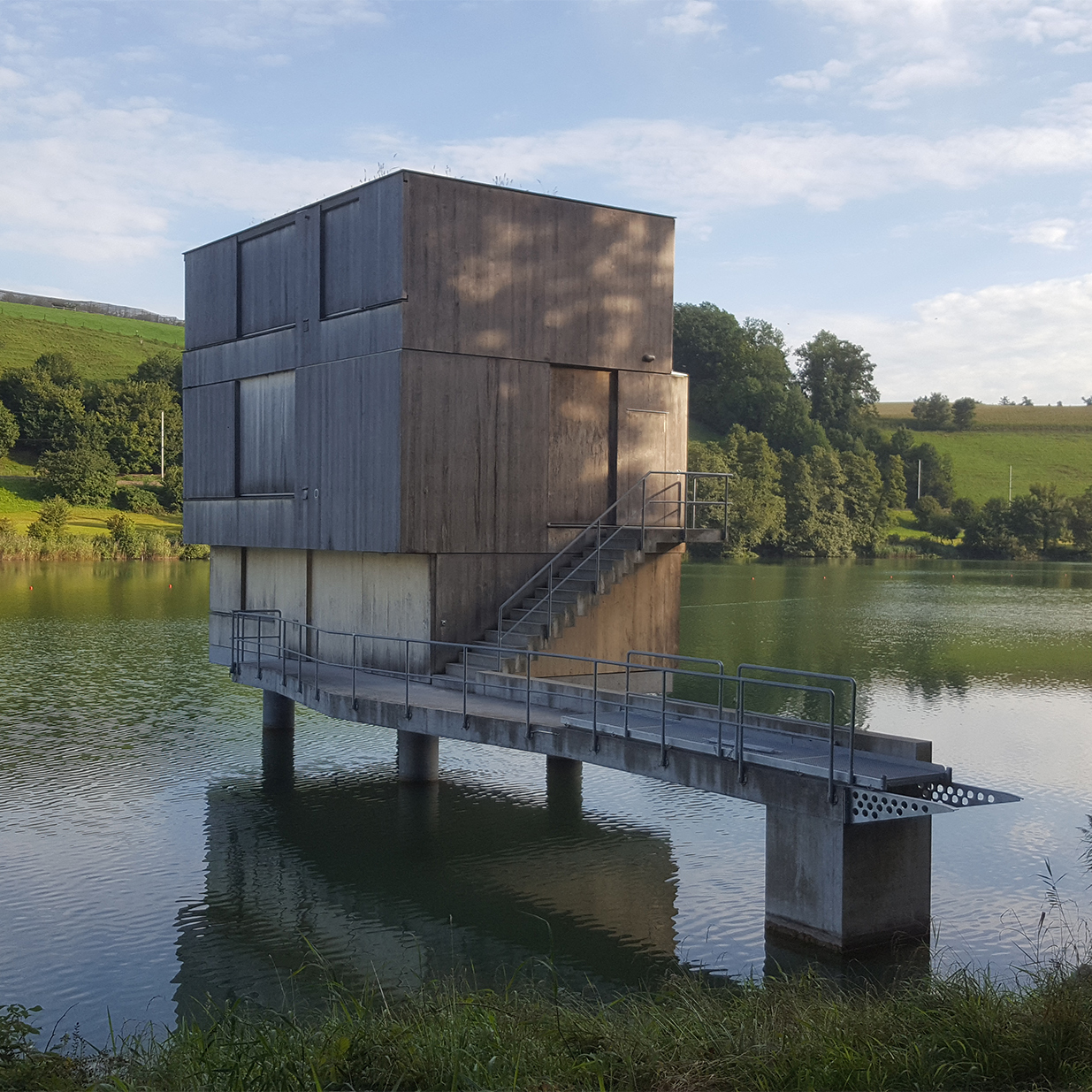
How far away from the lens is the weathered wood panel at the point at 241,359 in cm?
2233

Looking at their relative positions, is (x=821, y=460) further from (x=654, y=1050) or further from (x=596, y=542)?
(x=654, y=1050)

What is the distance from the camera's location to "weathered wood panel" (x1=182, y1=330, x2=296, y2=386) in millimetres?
22328

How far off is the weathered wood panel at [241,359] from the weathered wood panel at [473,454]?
149 inches

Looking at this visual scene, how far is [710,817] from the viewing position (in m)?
19.3

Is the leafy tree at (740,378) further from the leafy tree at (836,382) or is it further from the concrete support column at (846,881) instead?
the concrete support column at (846,881)

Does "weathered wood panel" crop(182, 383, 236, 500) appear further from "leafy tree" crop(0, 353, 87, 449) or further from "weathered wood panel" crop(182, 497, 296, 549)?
"leafy tree" crop(0, 353, 87, 449)

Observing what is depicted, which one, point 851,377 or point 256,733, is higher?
point 851,377

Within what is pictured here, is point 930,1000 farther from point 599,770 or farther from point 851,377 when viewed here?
point 851,377

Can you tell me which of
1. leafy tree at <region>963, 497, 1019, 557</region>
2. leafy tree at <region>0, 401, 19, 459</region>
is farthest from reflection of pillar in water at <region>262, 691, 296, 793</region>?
leafy tree at <region>963, 497, 1019, 557</region>

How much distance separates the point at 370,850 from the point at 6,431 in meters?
78.8

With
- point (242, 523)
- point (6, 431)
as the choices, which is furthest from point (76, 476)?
point (242, 523)

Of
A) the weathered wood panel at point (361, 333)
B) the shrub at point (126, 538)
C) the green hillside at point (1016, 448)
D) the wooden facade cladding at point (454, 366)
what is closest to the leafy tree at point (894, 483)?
the green hillside at point (1016, 448)

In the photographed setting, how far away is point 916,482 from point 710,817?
109m

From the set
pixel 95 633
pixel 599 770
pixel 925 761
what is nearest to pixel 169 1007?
pixel 925 761
